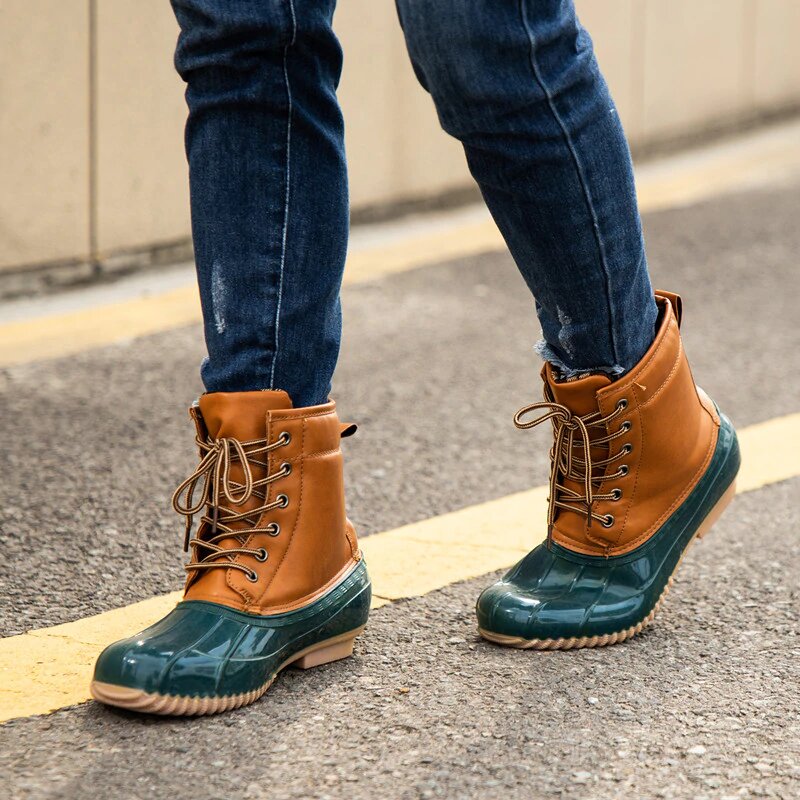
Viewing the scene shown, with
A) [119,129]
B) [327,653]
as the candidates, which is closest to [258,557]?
[327,653]

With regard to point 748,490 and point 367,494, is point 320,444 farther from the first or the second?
point 748,490

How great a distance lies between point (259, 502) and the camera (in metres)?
1.63

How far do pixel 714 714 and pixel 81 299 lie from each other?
265 centimetres

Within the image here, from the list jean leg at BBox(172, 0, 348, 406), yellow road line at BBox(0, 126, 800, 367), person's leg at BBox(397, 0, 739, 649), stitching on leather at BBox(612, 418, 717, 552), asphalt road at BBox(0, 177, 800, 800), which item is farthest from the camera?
yellow road line at BBox(0, 126, 800, 367)

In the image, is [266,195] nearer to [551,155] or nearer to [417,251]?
[551,155]

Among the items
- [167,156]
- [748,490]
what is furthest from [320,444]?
[167,156]

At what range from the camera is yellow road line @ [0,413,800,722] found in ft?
5.40

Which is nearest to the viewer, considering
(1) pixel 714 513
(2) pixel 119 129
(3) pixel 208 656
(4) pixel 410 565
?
(3) pixel 208 656

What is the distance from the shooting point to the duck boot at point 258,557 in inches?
60.9

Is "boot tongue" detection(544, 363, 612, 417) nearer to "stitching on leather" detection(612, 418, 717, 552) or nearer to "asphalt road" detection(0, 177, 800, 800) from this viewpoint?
Answer: "stitching on leather" detection(612, 418, 717, 552)

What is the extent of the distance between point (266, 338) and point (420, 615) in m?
0.46

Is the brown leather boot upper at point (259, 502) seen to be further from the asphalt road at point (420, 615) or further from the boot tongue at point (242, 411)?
the asphalt road at point (420, 615)

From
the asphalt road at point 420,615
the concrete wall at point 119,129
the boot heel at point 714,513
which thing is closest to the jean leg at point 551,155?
the boot heel at point 714,513

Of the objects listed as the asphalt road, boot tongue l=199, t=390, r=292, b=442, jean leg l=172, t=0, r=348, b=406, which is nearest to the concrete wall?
the asphalt road
